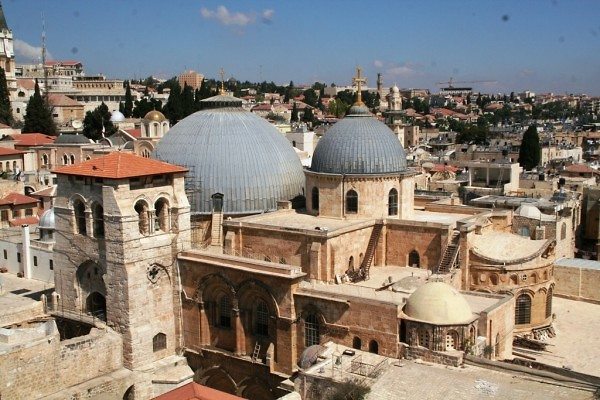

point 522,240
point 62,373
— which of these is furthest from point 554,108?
point 62,373

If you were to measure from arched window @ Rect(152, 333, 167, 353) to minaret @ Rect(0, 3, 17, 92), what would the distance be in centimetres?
6784

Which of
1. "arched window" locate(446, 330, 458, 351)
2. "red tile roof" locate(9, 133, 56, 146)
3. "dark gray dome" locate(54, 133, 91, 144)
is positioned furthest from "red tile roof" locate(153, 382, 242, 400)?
"red tile roof" locate(9, 133, 56, 146)

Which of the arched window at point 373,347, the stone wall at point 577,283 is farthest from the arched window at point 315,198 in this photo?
the stone wall at point 577,283

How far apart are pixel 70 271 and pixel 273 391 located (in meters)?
7.67

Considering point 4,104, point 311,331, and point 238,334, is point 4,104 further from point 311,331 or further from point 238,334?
point 311,331

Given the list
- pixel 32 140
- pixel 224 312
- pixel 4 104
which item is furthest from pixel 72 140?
pixel 224 312

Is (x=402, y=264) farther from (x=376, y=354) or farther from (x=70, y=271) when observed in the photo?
(x=70, y=271)

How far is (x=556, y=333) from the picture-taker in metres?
24.6

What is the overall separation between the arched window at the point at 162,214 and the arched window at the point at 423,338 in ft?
28.4

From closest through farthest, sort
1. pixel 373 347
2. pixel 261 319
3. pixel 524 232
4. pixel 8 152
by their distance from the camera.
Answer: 1. pixel 373 347
2. pixel 261 319
3. pixel 524 232
4. pixel 8 152

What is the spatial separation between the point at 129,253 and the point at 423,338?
878cm

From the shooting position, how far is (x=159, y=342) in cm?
2142

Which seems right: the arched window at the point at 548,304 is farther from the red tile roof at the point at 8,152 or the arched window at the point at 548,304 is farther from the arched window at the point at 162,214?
the red tile roof at the point at 8,152

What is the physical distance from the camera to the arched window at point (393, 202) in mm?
24203
